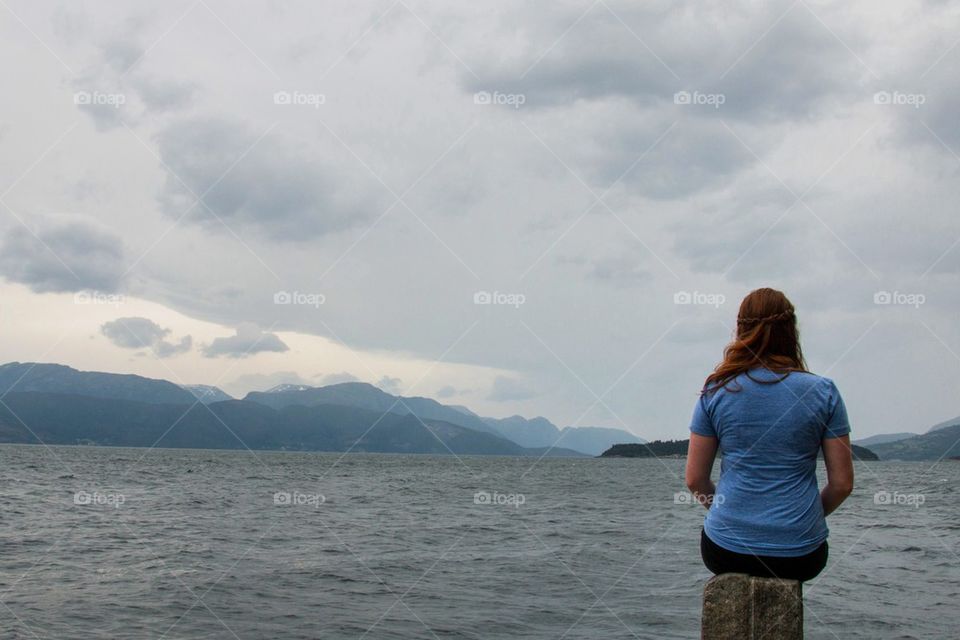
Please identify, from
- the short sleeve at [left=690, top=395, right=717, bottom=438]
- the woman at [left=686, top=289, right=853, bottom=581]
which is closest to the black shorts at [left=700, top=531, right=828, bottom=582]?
the woman at [left=686, top=289, right=853, bottom=581]

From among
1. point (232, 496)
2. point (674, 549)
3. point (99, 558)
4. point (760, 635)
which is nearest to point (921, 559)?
point (674, 549)

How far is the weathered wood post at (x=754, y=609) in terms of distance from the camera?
4.48 m

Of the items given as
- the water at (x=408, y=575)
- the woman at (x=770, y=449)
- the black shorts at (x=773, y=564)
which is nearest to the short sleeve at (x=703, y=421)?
the woman at (x=770, y=449)

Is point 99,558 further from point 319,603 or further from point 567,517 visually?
point 567,517

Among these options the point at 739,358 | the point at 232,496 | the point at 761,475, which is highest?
the point at 739,358

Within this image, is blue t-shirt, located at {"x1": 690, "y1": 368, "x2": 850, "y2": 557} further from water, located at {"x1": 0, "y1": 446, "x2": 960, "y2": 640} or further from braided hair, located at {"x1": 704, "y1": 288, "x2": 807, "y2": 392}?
water, located at {"x1": 0, "y1": 446, "x2": 960, "y2": 640}

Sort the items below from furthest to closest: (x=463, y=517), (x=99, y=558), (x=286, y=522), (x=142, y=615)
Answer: (x=463, y=517) < (x=286, y=522) < (x=99, y=558) < (x=142, y=615)

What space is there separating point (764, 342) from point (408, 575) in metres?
17.9

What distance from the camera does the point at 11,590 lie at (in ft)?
61.0

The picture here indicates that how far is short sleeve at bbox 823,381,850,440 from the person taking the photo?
4379mm

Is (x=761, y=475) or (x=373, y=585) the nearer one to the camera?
(x=761, y=475)

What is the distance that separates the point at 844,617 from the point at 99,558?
18219mm

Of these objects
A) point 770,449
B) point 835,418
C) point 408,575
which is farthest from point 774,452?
point 408,575

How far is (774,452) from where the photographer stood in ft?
14.6
